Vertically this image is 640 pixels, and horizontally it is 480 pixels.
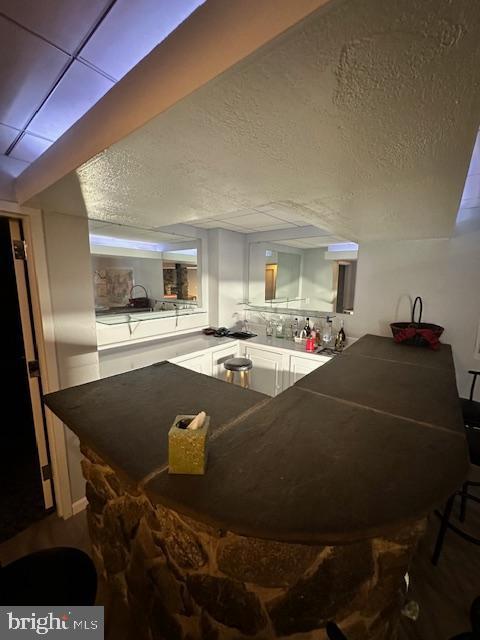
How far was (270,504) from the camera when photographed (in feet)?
1.94

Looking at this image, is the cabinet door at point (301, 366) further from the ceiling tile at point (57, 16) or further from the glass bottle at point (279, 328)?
the ceiling tile at point (57, 16)

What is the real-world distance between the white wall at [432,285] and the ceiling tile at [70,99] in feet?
8.23

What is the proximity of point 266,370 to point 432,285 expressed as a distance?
1.81 m

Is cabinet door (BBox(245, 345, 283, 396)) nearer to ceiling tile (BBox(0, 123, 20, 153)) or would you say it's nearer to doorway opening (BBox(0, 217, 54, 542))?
doorway opening (BBox(0, 217, 54, 542))

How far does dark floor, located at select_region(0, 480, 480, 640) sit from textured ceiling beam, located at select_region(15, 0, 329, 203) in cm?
215

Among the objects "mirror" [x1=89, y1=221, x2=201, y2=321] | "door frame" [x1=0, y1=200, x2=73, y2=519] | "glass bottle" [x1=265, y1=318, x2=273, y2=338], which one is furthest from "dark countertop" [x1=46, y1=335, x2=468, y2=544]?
"glass bottle" [x1=265, y1=318, x2=273, y2=338]

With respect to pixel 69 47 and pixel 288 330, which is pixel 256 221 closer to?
pixel 288 330

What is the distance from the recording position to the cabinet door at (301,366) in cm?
259

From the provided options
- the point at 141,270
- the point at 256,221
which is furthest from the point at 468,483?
the point at 141,270

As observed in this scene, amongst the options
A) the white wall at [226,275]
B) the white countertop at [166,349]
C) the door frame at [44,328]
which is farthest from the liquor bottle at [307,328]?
the door frame at [44,328]

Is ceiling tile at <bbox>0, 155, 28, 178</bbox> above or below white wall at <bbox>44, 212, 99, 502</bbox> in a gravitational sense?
above

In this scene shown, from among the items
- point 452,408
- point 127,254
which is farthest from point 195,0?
point 127,254

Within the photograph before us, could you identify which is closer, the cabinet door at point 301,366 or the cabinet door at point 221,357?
the cabinet door at point 301,366

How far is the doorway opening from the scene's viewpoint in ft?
5.46
